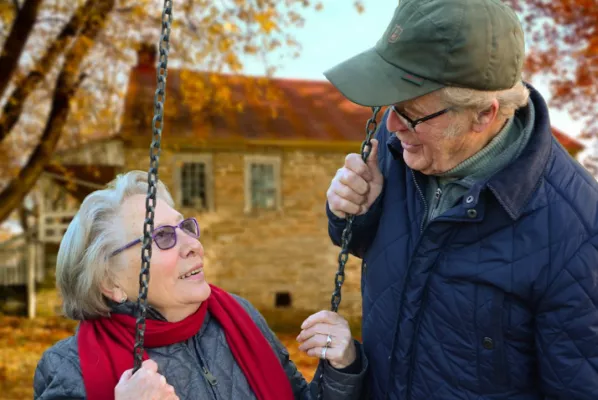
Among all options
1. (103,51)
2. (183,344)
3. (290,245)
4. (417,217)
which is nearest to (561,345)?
(417,217)

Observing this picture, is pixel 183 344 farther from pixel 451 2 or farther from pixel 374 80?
pixel 451 2

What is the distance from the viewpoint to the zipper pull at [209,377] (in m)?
2.12

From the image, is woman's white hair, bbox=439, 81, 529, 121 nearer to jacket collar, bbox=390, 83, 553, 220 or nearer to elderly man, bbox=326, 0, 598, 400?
elderly man, bbox=326, 0, 598, 400

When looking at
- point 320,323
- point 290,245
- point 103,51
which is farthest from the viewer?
point 290,245

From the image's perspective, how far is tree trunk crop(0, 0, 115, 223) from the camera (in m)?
8.45

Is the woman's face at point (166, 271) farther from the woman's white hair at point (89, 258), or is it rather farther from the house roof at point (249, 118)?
the house roof at point (249, 118)

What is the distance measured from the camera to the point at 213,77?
9.63m

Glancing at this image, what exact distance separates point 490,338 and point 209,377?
41.6 inches

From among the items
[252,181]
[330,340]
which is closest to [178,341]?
[330,340]

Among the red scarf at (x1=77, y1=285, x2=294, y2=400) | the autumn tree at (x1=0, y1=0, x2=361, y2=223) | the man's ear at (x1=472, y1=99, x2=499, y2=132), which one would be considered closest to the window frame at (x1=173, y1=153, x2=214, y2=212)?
the autumn tree at (x1=0, y1=0, x2=361, y2=223)

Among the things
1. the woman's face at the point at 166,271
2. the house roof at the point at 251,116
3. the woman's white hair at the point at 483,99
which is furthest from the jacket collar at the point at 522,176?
the house roof at the point at 251,116

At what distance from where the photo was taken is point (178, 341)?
2.13m

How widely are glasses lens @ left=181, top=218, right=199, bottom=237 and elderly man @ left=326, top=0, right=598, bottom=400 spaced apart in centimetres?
81

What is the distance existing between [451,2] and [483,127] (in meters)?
0.38
